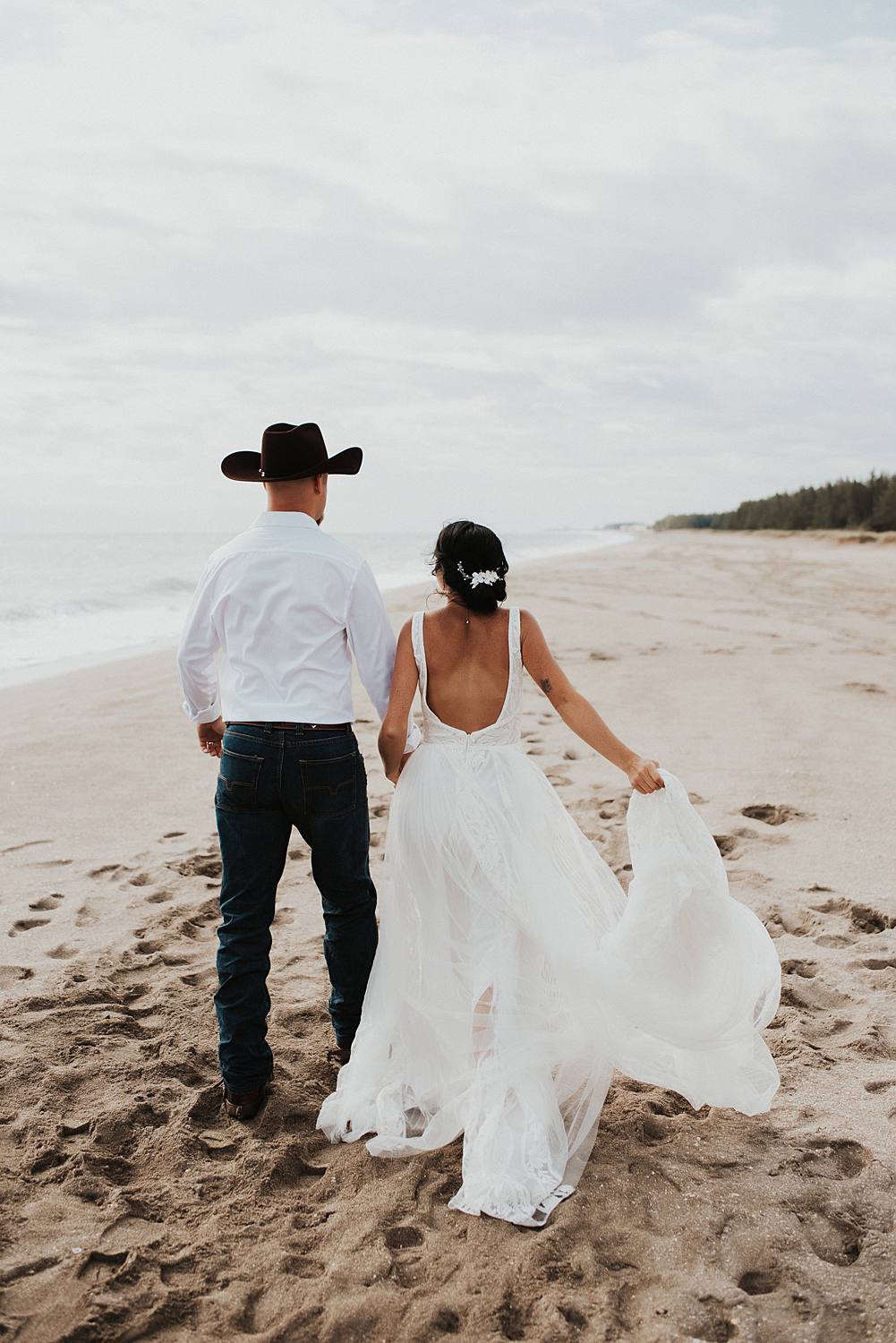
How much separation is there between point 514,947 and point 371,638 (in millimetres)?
1054

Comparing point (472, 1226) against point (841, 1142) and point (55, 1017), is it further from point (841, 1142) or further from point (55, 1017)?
point (55, 1017)

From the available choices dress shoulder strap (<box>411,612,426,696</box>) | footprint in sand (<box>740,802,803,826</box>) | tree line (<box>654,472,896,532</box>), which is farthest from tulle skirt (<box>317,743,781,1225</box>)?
tree line (<box>654,472,896,532</box>)

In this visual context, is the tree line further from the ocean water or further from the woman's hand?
the woman's hand

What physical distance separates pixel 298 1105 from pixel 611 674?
22.1 feet

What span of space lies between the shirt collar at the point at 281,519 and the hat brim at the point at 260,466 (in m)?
0.11

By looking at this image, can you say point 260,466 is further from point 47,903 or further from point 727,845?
point 727,845

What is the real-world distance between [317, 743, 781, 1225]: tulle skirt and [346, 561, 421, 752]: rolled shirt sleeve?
25cm

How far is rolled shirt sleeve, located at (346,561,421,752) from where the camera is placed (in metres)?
3.05

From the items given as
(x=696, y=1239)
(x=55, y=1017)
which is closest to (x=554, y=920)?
(x=696, y=1239)

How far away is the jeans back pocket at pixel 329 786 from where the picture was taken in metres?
2.94

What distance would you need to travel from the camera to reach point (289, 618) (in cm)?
298

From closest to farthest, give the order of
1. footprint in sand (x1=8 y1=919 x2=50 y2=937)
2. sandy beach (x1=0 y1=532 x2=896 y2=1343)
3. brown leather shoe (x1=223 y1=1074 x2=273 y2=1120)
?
1. sandy beach (x1=0 y1=532 x2=896 y2=1343)
2. brown leather shoe (x1=223 y1=1074 x2=273 y2=1120)
3. footprint in sand (x1=8 y1=919 x2=50 y2=937)

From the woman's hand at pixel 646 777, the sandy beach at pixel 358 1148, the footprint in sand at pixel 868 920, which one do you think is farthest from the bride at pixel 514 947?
the footprint in sand at pixel 868 920

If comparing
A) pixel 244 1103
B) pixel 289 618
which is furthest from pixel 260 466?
pixel 244 1103
